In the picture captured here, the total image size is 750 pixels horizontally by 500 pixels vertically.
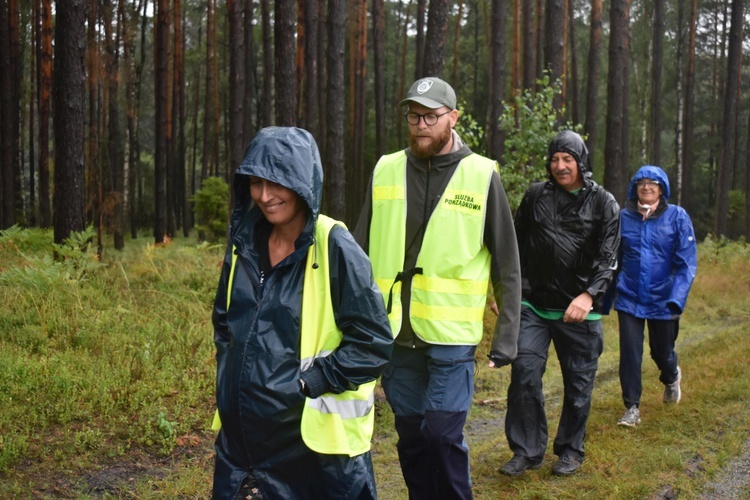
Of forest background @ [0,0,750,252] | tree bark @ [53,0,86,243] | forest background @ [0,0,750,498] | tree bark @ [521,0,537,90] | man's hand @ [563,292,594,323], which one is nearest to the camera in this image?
man's hand @ [563,292,594,323]

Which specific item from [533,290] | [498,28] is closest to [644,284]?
[533,290]

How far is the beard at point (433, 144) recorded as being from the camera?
4.45 meters

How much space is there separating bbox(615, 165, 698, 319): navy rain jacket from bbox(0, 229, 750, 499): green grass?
3.56ft

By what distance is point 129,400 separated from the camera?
21.4 ft

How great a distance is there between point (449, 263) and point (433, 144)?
2.25 ft

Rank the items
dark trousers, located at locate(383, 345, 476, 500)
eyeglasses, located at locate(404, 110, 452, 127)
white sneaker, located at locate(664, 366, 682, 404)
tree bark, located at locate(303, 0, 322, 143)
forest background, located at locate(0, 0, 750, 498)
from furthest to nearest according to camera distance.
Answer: tree bark, located at locate(303, 0, 322, 143) → white sneaker, located at locate(664, 366, 682, 404) → forest background, located at locate(0, 0, 750, 498) → eyeglasses, located at locate(404, 110, 452, 127) → dark trousers, located at locate(383, 345, 476, 500)

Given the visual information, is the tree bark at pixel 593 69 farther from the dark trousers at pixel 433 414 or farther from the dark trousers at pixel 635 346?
the dark trousers at pixel 433 414

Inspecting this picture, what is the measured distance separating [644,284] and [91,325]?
5336 millimetres

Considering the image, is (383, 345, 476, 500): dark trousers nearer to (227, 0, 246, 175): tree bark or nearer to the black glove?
the black glove

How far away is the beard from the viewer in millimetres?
4445

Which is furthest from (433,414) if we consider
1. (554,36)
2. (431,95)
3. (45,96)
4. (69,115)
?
(45,96)

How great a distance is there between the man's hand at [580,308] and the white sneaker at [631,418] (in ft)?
6.17

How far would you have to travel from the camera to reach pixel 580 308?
18.4 feet

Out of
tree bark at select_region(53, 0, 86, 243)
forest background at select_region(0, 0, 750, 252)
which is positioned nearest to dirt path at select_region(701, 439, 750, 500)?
forest background at select_region(0, 0, 750, 252)
